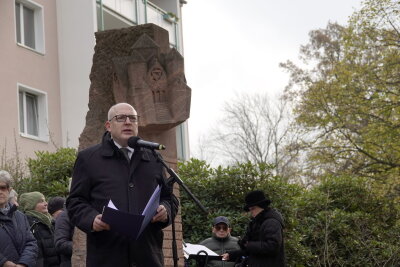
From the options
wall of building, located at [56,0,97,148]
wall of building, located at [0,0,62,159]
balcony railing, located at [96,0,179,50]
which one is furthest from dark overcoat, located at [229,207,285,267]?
balcony railing, located at [96,0,179,50]

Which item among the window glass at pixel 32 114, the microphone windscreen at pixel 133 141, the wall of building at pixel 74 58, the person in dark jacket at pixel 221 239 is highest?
the wall of building at pixel 74 58

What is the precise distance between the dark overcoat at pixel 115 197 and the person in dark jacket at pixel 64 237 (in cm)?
320

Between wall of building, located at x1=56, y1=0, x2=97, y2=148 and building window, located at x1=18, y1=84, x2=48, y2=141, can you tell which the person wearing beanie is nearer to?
building window, located at x1=18, y1=84, x2=48, y2=141

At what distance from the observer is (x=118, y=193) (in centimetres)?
716

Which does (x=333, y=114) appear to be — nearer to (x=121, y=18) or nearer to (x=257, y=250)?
(x=121, y=18)

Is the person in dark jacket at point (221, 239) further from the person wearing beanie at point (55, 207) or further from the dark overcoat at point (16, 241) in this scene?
the dark overcoat at point (16, 241)

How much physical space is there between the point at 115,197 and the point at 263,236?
16.0ft

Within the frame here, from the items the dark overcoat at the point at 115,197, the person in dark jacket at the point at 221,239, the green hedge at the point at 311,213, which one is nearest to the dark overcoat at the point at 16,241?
the dark overcoat at the point at 115,197

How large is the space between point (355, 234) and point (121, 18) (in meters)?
14.7

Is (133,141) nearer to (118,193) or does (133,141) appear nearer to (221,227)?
(118,193)

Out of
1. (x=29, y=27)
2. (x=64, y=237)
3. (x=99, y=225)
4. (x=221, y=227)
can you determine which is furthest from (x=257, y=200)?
(x=29, y=27)

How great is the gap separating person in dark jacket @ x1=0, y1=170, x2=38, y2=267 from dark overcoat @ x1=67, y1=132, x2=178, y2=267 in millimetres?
2010

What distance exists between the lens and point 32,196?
36.7ft

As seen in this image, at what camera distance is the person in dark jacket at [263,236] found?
38.3 feet
